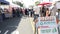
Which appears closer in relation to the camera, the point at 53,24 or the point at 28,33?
the point at 53,24

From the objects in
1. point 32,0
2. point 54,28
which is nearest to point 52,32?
point 54,28

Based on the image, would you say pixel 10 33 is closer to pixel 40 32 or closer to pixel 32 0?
pixel 40 32

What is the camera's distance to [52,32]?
35.0 ft

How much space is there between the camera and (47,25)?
10875mm

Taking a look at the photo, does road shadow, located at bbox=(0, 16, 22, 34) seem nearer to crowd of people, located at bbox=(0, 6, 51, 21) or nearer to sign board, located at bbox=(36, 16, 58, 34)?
crowd of people, located at bbox=(0, 6, 51, 21)

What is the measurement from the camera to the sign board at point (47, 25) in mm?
10672

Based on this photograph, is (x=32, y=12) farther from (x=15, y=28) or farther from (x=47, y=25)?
(x=47, y=25)

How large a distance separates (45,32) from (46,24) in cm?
44

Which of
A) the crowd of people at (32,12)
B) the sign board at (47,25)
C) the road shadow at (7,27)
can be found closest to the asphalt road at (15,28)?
the road shadow at (7,27)

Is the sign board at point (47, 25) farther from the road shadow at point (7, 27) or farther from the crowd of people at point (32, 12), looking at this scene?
the road shadow at point (7, 27)

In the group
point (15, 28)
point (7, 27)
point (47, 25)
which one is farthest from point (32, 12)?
point (47, 25)

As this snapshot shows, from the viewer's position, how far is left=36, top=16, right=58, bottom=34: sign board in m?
10.7

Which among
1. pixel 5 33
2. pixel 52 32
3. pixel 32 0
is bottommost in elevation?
pixel 32 0

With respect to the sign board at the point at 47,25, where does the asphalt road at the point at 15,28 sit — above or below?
below
